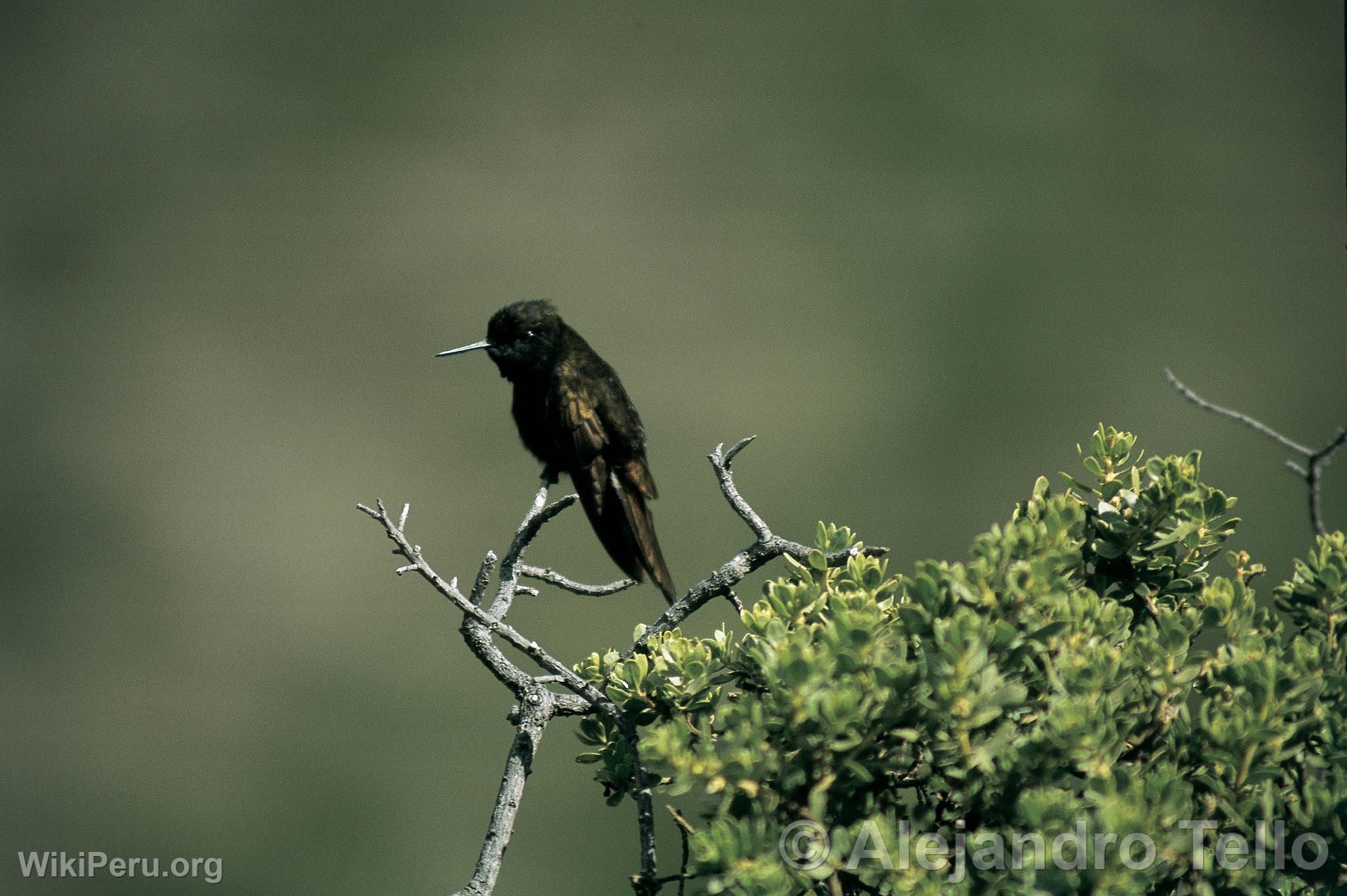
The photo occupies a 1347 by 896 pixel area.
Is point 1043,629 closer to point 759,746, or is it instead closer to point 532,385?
point 759,746

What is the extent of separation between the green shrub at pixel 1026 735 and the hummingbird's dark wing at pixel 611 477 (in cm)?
310

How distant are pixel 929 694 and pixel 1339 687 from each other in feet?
2.39

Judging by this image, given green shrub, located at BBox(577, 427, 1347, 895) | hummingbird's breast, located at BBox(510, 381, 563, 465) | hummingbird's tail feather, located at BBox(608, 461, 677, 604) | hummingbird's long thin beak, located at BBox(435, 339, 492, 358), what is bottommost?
green shrub, located at BBox(577, 427, 1347, 895)

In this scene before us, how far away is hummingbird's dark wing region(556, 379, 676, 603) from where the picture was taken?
5203 mm

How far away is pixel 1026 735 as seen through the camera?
1.85 metres

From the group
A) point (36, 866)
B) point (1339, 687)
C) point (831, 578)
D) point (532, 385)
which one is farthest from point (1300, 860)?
point (36, 866)

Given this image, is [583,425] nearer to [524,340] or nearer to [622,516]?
[622,516]

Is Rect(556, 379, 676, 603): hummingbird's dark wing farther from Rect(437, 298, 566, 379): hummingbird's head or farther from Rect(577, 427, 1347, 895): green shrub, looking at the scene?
Rect(577, 427, 1347, 895): green shrub

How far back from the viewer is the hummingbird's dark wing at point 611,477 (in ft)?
17.1

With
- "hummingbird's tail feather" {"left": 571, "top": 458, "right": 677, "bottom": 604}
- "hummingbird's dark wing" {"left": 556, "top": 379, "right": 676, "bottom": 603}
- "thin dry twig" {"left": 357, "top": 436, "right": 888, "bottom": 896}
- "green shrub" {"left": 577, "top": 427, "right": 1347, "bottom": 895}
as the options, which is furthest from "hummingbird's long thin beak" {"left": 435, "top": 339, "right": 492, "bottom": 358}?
"green shrub" {"left": 577, "top": 427, "right": 1347, "bottom": 895}

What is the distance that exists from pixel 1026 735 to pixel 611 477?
12.0ft

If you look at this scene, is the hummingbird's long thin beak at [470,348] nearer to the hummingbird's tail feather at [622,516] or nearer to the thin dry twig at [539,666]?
the hummingbird's tail feather at [622,516]

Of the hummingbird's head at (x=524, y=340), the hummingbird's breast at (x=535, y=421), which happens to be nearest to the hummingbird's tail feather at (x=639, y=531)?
the hummingbird's breast at (x=535, y=421)

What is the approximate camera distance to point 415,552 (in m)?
2.73
